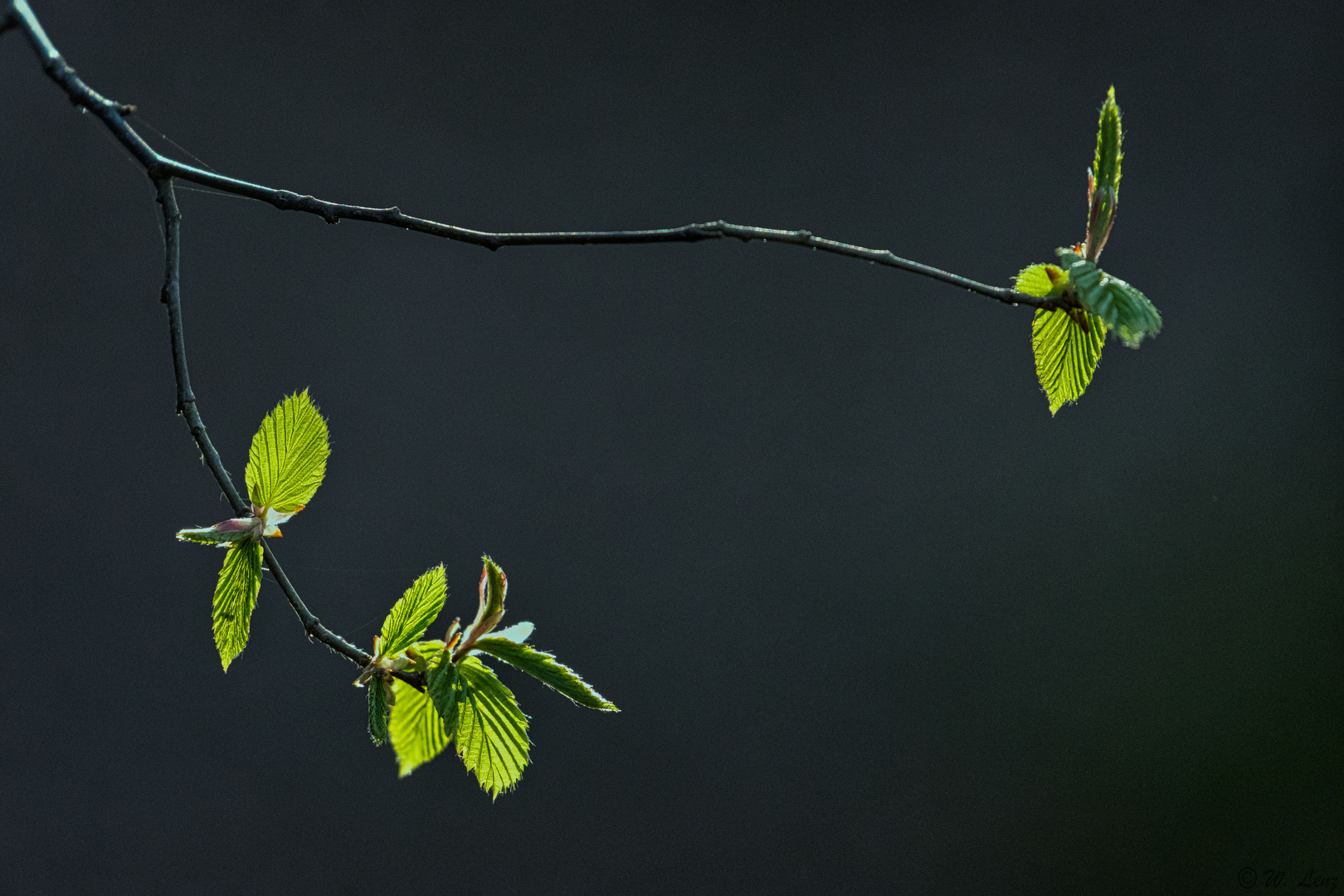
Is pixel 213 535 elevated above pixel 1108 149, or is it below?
below

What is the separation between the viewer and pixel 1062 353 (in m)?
0.41

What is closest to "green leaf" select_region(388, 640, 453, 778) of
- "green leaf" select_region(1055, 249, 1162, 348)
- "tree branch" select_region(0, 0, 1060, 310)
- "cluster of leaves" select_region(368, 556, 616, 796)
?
"cluster of leaves" select_region(368, 556, 616, 796)

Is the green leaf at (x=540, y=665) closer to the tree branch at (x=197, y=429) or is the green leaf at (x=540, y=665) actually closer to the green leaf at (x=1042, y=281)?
the tree branch at (x=197, y=429)

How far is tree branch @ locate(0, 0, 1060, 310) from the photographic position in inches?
12.3

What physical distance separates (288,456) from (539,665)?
161mm

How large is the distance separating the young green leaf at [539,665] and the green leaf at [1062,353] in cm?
24

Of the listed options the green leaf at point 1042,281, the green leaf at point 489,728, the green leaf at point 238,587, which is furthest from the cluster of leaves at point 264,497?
the green leaf at point 1042,281

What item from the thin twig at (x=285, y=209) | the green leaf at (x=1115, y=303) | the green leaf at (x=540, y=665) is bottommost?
the green leaf at (x=540, y=665)

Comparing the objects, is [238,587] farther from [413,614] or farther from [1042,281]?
[1042,281]

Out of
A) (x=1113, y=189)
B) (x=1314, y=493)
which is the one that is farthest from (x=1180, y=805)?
(x=1113, y=189)

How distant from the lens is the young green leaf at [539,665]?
369 mm

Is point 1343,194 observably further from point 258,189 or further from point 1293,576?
point 258,189

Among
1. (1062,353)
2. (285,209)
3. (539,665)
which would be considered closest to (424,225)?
(285,209)

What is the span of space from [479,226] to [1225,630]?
2061mm
